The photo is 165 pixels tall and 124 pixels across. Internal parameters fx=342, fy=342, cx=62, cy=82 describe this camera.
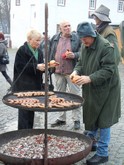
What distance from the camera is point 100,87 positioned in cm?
426

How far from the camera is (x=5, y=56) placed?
9.79 metres

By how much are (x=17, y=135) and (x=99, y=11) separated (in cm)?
227

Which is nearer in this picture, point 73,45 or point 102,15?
point 102,15

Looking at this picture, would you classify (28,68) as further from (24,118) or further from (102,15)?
(102,15)

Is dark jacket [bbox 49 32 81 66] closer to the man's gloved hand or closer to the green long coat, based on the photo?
the man's gloved hand

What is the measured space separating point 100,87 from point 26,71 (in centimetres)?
113

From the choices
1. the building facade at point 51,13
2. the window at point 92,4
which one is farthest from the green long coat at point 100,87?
the window at point 92,4

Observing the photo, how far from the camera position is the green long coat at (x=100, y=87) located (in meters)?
4.11

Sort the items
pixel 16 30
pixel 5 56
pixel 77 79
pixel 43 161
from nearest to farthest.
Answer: pixel 43 161 < pixel 77 79 < pixel 5 56 < pixel 16 30

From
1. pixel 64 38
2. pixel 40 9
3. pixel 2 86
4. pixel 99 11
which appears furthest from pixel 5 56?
pixel 40 9

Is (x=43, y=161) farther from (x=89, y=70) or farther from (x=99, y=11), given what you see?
(x=99, y=11)

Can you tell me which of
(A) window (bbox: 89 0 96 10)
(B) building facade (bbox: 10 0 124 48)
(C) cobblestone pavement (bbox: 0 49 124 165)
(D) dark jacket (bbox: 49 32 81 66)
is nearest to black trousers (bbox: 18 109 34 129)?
(C) cobblestone pavement (bbox: 0 49 124 165)

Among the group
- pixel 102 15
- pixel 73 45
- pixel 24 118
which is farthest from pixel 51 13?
pixel 24 118

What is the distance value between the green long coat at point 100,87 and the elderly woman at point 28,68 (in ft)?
2.18
